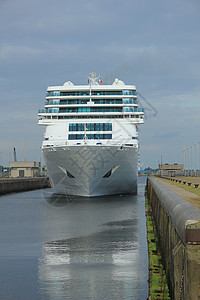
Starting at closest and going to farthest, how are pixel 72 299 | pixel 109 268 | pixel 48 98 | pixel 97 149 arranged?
pixel 72 299 → pixel 109 268 → pixel 97 149 → pixel 48 98

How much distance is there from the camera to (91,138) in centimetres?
4984

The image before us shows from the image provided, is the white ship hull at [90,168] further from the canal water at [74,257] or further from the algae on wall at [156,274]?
the algae on wall at [156,274]

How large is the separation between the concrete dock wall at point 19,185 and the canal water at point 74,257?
136 ft

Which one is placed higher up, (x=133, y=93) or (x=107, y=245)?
(x=133, y=93)

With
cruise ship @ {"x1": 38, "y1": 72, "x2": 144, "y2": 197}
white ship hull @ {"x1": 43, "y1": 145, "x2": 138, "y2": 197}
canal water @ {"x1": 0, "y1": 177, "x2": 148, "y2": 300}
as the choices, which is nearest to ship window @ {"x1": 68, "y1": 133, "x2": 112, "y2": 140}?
cruise ship @ {"x1": 38, "y1": 72, "x2": 144, "y2": 197}

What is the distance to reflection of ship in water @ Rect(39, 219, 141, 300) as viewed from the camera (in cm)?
1422

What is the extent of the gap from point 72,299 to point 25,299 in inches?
58.7

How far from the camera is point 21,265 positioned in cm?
1809

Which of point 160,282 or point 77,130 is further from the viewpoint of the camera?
point 77,130

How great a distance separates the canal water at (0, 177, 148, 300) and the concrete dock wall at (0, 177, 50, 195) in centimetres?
4142

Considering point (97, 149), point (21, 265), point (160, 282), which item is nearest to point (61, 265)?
point (21, 265)

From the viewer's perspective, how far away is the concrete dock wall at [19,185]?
7732 cm

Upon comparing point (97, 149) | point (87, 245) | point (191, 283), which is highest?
point (97, 149)

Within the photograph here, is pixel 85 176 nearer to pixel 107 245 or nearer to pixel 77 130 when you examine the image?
pixel 77 130
